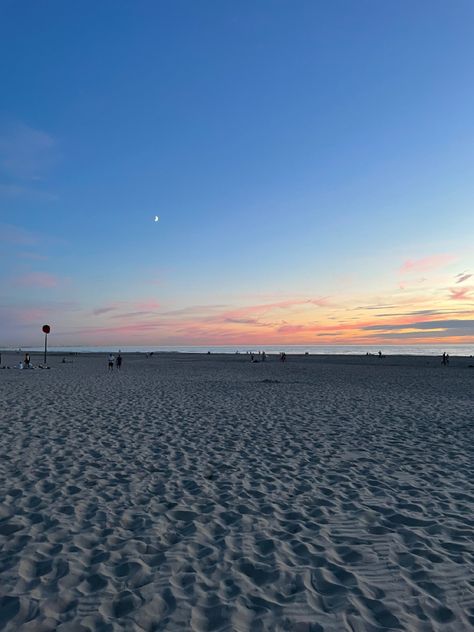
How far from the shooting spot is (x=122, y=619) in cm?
369

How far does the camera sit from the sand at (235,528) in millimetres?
3842

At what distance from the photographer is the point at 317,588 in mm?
4176

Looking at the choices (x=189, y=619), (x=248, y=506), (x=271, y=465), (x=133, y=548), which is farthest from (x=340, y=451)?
(x=189, y=619)

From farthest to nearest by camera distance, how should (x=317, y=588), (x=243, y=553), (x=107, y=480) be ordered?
1. (x=107, y=480)
2. (x=243, y=553)
3. (x=317, y=588)

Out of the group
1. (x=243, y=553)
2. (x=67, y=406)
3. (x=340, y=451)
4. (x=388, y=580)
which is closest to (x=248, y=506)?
(x=243, y=553)

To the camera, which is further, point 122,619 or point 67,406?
point 67,406

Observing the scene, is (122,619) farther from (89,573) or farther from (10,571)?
(10,571)

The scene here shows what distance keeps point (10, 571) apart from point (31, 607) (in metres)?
0.75

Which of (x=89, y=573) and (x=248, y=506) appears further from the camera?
(x=248, y=506)

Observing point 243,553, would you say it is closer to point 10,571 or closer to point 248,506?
point 248,506

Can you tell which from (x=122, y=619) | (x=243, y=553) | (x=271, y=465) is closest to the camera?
(x=122, y=619)

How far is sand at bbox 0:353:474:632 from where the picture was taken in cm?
384

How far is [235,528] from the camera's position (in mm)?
5508

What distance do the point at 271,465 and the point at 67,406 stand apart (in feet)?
33.4
